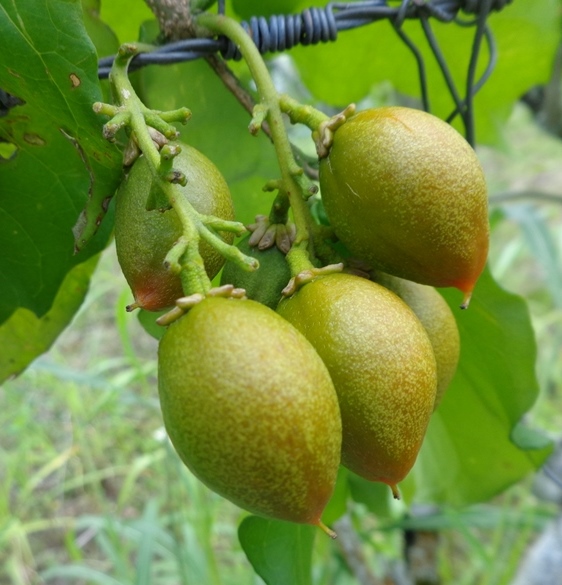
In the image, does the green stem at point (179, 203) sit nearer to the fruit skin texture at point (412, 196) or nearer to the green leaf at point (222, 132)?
the fruit skin texture at point (412, 196)

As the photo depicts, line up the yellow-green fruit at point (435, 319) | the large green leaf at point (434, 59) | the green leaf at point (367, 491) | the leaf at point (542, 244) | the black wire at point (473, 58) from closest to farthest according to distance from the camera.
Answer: the yellow-green fruit at point (435, 319) < the black wire at point (473, 58) < the green leaf at point (367, 491) < the large green leaf at point (434, 59) < the leaf at point (542, 244)

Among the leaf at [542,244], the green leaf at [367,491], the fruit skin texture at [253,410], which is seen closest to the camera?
the fruit skin texture at [253,410]

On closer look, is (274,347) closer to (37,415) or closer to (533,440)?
(533,440)

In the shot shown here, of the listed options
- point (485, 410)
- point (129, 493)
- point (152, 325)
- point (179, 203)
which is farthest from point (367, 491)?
point (129, 493)

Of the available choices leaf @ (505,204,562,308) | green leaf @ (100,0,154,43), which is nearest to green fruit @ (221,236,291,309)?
green leaf @ (100,0,154,43)

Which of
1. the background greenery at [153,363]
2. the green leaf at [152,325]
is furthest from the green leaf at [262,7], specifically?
the green leaf at [152,325]

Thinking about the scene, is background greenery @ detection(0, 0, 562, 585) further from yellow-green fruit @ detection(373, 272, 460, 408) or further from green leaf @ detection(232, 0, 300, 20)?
yellow-green fruit @ detection(373, 272, 460, 408)

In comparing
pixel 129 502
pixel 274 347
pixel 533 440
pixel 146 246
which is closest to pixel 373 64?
pixel 533 440
